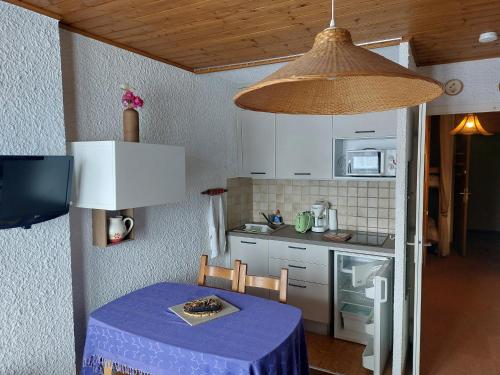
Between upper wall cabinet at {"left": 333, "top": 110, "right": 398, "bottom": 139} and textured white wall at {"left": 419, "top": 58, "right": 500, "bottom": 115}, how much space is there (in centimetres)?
38

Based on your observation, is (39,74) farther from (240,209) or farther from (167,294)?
(240,209)

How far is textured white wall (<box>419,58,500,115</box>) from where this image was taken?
2766 millimetres

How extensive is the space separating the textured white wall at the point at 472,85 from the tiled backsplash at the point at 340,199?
797mm

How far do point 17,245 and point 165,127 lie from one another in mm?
1298

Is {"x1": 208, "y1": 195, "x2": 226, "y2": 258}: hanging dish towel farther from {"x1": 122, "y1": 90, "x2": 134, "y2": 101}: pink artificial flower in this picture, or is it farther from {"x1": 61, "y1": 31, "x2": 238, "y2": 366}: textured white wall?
{"x1": 122, "y1": 90, "x2": 134, "y2": 101}: pink artificial flower

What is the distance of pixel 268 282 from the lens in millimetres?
2203

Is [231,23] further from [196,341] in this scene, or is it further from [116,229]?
[196,341]

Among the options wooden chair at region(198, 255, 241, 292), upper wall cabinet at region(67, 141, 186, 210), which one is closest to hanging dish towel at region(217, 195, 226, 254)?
wooden chair at region(198, 255, 241, 292)

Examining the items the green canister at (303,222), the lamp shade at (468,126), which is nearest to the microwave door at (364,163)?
the green canister at (303,222)

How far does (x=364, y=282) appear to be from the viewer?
2656mm

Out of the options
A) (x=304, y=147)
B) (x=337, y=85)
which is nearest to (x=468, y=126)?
(x=304, y=147)

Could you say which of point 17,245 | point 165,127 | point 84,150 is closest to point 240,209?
point 165,127

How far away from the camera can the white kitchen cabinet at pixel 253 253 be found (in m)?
3.35

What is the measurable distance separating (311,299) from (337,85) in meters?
2.45
